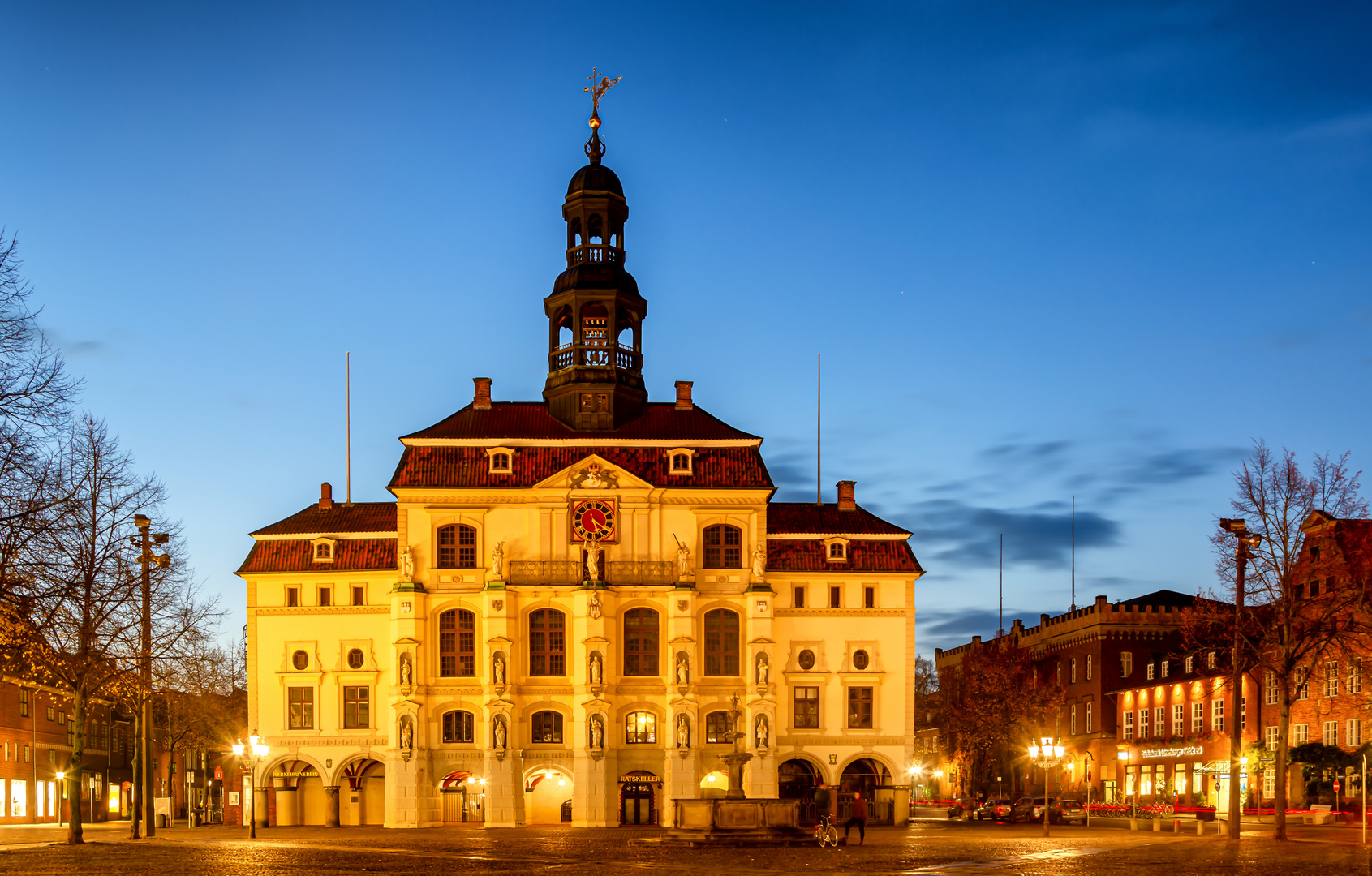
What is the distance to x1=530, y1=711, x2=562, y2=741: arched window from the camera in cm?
7375

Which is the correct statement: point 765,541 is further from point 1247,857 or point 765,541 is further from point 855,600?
point 1247,857

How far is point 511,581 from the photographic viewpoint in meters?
73.8

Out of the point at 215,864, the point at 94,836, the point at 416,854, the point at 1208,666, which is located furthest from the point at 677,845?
the point at 1208,666

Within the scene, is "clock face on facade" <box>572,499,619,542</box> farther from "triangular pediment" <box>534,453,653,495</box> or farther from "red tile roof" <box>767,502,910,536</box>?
"red tile roof" <box>767,502,910,536</box>

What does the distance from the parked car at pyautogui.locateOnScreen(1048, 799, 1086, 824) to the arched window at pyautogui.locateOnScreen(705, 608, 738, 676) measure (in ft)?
61.5

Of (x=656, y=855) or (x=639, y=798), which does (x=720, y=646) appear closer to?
(x=639, y=798)

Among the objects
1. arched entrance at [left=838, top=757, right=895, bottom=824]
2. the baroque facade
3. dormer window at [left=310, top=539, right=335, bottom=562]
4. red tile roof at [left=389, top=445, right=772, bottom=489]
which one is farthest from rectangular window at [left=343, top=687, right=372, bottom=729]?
arched entrance at [left=838, top=757, right=895, bottom=824]

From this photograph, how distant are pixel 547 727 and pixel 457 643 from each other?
230 inches

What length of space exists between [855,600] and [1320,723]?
25.2 m

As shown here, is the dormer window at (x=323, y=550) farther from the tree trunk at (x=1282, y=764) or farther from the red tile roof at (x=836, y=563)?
the tree trunk at (x=1282, y=764)

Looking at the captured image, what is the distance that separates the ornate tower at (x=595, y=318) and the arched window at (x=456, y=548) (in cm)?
795

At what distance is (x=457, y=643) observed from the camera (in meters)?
74.1

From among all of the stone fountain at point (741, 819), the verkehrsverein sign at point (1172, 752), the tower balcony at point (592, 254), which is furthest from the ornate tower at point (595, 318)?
the verkehrsverein sign at point (1172, 752)

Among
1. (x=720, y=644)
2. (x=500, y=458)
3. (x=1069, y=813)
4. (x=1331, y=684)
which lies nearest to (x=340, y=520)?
(x=500, y=458)
